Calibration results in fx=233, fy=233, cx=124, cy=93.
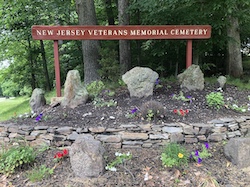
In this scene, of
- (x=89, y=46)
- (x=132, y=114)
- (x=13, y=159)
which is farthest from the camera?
(x=89, y=46)

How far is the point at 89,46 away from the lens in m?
6.73

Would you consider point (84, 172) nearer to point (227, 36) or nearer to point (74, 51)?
point (227, 36)

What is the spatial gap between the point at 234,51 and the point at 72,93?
18.0ft

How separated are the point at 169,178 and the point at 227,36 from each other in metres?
5.22

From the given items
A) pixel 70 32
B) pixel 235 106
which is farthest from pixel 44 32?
pixel 235 106

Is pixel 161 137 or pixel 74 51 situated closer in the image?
pixel 161 137

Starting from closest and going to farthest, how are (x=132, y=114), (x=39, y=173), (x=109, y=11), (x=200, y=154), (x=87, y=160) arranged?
(x=87, y=160)
(x=39, y=173)
(x=200, y=154)
(x=132, y=114)
(x=109, y=11)

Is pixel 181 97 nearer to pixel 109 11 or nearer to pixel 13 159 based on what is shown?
pixel 13 159

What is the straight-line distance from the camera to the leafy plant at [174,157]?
122 inches

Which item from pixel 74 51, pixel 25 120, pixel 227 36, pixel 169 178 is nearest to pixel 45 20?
pixel 74 51

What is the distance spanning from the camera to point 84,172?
9.88 ft

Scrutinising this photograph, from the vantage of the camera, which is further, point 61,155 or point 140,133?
point 140,133

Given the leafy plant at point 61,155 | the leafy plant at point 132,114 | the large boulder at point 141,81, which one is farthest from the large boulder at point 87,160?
the large boulder at point 141,81

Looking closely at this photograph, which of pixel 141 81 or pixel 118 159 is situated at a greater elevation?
pixel 141 81
